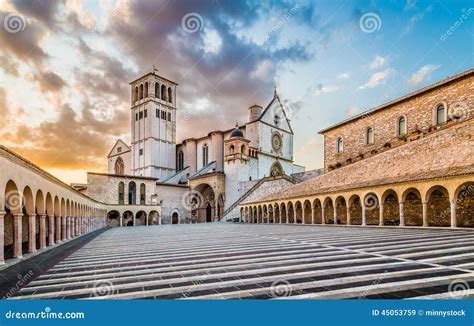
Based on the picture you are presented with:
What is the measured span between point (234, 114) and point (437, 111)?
1278 inches

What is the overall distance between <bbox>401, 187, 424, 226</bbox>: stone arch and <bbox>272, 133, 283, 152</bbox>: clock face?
32.2 metres

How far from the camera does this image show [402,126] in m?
28.8

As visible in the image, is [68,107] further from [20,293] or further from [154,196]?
[154,196]

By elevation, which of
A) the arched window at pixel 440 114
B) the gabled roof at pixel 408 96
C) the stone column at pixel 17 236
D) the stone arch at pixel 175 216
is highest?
the gabled roof at pixel 408 96

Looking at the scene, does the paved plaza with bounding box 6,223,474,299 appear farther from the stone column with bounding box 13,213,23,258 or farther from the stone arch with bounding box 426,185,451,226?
the stone arch with bounding box 426,185,451,226

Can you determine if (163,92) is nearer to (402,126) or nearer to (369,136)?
(369,136)

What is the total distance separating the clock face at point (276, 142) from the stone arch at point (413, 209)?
32214mm

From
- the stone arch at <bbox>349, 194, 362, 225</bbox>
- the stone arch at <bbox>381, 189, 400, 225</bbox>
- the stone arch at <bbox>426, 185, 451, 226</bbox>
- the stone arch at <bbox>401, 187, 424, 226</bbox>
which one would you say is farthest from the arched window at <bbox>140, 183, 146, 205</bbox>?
the stone arch at <bbox>426, 185, 451, 226</bbox>

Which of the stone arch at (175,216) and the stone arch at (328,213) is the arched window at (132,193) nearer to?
the stone arch at (175,216)

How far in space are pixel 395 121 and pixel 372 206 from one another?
11119mm

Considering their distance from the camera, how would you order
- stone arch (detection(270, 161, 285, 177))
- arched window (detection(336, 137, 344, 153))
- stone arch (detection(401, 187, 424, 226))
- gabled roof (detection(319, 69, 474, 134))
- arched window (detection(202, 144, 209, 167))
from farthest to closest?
arched window (detection(202, 144, 209, 167)) → stone arch (detection(270, 161, 285, 177)) → arched window (detection(336, 137, 344, 153)) → gabled roof (detection(319, 69, 474, 134)) → stone arch (detection(401, 187, 424, 226))

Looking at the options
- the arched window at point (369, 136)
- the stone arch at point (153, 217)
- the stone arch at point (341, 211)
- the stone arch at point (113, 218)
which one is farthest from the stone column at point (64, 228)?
the arched window at point (369, 136)

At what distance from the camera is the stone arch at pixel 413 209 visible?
818 inches

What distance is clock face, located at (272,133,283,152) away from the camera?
5294cm
